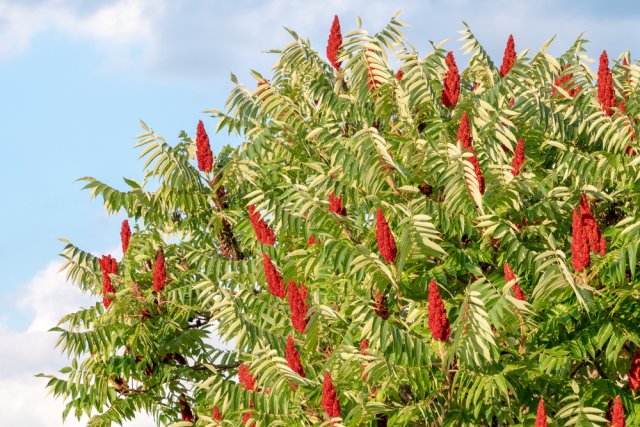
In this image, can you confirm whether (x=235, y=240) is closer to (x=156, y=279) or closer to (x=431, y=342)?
(x=156, y=279)

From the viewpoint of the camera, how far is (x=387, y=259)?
35.0 ft

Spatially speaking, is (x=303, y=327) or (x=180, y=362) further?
(x=180, y=362)

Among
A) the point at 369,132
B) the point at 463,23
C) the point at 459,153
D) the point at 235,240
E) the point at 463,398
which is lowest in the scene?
the point at 463,398

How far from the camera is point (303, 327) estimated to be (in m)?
11.1

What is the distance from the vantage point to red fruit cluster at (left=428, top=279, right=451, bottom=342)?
9.84 m

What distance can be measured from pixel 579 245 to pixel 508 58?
375 centimetres

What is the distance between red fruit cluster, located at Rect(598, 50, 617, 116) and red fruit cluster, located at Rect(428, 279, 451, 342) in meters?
4.61

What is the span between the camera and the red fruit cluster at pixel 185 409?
1605 centimetres

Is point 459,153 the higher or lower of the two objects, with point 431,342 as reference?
higher

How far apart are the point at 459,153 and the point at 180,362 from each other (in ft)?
24.1

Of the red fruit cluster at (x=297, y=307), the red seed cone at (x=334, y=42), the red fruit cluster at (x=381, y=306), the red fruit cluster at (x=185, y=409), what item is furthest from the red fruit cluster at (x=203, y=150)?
the red fruit cluster at (x=381, y=306)

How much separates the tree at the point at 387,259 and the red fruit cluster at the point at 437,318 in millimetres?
21

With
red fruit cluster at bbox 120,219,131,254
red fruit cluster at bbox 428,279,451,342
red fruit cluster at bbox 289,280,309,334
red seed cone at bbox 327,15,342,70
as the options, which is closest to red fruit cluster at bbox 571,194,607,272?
red fruit cluster at bbox 428,279,451,342

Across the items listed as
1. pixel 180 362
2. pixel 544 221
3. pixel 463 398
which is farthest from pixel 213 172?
pixel 463 398
